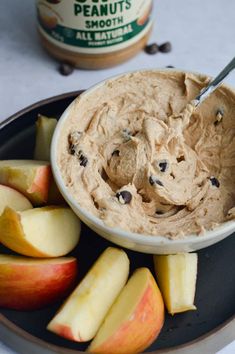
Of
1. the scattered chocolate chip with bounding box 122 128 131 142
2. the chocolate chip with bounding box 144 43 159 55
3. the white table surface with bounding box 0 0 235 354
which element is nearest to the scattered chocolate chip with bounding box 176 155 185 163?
the scattered chocolate chip with bounding box 122 128 131 142

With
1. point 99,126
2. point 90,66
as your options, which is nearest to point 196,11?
point 90,66

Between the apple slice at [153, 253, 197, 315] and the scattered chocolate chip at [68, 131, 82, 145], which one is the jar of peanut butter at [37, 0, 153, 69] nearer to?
the scattered chocolate chip at [68, 131, 82, 145]

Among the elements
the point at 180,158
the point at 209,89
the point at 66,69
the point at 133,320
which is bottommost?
the point at 66,69

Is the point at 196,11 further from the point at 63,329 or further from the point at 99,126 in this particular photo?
the point at 63,329

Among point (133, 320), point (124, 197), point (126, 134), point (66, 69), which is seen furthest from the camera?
point (66, 69)

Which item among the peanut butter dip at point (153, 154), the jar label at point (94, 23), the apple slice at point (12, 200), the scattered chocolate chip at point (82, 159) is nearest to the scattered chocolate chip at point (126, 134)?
the peanut butter dip at point (153, 154)

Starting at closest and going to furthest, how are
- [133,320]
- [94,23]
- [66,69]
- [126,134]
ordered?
[133,320] → [126,134] → [94,23] → [66,69]

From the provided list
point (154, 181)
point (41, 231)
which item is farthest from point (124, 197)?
point (41, 231)

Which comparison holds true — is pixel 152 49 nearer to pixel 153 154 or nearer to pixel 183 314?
pixel 153 154
